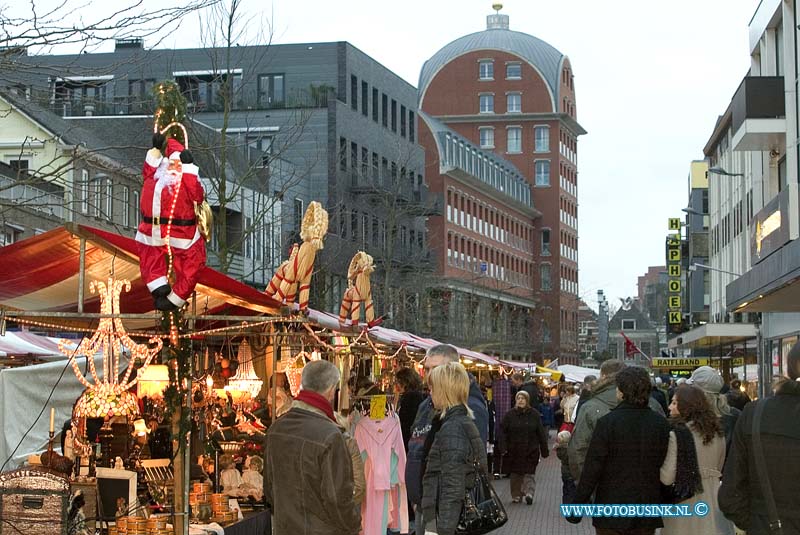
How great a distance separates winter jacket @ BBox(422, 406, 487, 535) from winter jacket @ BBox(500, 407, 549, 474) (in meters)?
11.0

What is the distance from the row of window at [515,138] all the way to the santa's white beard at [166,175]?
10301 cm

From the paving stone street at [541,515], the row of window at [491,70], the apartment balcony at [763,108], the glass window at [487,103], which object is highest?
the row of window at [491,70]

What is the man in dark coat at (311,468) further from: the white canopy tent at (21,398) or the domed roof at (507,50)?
the domed roof at (507,50)

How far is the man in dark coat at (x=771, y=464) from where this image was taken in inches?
266

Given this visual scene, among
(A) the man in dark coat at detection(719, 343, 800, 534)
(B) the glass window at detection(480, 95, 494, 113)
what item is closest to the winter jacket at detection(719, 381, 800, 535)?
(A) the man in dark coat at detection(719, 343, 800, 534)

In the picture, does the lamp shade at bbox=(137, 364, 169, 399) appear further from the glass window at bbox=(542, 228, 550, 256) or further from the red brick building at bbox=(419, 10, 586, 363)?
the glass window at bbox=(542, 228, 550, 256)

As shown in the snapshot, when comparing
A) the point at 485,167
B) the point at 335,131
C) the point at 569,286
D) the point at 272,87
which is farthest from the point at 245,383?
the point at 569,286

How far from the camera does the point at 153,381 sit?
49.4ft

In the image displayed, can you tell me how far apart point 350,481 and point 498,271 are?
92.3 meters

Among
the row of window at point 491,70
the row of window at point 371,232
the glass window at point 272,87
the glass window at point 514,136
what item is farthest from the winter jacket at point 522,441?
the glass window at point 514,136

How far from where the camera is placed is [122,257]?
1044 centimetres

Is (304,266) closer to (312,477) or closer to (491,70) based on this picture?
(312,477)

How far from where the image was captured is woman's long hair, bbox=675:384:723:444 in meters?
9.67

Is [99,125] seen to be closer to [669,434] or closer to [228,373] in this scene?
[228,373]
